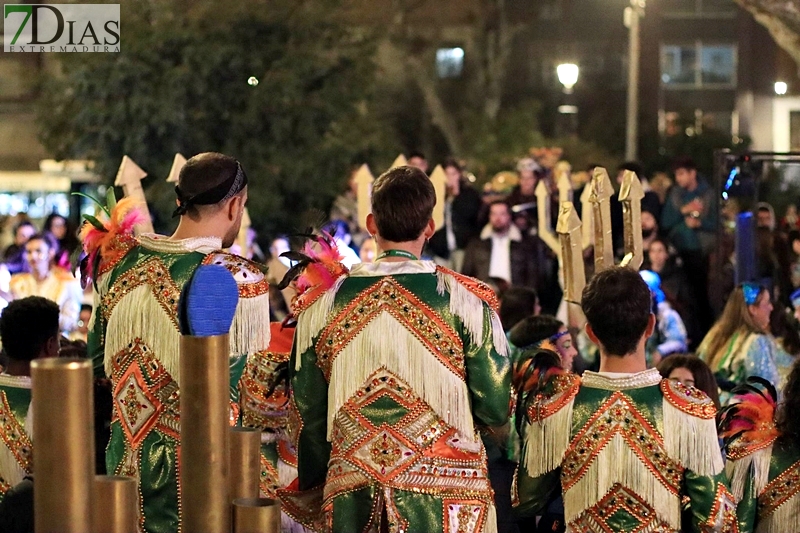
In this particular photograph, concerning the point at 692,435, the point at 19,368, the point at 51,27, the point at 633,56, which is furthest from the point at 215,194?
the point at 633,56

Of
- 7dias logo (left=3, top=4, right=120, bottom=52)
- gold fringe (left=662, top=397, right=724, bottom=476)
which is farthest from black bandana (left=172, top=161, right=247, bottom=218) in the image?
7dias logo (left=3, top=4, right=120, bottom=52)

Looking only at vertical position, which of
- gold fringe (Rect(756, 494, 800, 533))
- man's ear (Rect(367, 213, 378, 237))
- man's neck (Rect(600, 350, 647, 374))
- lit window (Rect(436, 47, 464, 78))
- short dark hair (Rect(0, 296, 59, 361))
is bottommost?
gold fringe (Rect(756, 494, 800, 533))

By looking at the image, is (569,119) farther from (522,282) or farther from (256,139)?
(522,282)

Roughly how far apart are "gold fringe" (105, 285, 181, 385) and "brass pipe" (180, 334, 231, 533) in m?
1.61

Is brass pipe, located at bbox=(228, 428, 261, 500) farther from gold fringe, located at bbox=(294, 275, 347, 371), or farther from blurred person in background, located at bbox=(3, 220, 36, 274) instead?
blurred person in background, located at bbox=(3, 220, 36, 274)

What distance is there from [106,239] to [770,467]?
220cm

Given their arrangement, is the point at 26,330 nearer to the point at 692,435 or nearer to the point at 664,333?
the point at 692,435

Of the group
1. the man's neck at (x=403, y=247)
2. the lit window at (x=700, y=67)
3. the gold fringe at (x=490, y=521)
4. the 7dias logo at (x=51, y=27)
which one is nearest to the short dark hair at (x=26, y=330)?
the man's neck at (x=403, y=247)

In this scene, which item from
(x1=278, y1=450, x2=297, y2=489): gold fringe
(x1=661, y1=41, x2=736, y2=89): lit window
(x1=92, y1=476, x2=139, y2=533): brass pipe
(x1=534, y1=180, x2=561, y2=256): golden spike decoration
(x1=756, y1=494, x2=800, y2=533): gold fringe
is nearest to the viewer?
(x1=92, y1=476, x2=139, y2=533): brass pipe

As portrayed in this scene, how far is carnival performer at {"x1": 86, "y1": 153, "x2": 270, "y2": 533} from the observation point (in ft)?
13.2

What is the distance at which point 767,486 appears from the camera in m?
4.19

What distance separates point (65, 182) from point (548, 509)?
14442 millimetres

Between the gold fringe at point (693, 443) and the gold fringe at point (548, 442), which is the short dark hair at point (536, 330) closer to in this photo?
the gold fringe at point (548, 442)

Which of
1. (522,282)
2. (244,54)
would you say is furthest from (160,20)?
(522,282)
